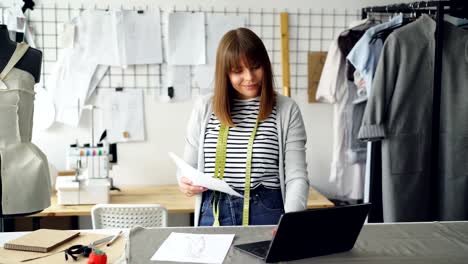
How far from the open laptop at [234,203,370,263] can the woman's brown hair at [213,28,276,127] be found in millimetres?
595

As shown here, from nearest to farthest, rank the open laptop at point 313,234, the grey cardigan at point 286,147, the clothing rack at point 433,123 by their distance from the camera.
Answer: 1. the open laptop at point 313,234
2. the grey cardigan at point 286,147
3. the clothing rack at point 433,123

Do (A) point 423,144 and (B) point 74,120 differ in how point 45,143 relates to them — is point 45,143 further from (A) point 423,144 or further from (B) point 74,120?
(A) point 423,144

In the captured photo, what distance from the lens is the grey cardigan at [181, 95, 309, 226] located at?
174 cm

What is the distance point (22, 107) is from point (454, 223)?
170 cm

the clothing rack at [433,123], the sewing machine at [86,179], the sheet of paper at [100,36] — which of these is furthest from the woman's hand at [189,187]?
the sheet of paper at [100,36]

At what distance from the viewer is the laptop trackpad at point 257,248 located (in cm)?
133

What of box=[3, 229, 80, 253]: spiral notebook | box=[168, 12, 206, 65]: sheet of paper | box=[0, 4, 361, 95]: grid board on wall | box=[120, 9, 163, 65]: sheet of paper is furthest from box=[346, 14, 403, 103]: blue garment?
box=[3, 229, 80, 253]: spiral notebook

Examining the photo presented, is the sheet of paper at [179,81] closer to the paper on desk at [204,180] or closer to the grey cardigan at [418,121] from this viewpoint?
the grey cardigan at [418,121]

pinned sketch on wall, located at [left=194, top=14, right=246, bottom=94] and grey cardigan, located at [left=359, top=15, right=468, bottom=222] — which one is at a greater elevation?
pinned sketch on wall, located at [left=194, top=14, right=246, bottom=94]

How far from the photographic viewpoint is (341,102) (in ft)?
10.5

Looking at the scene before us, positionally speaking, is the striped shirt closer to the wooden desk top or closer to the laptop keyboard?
the laptop keyboard

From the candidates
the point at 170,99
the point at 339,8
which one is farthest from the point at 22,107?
the point at 339,8

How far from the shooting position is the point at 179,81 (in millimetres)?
3275

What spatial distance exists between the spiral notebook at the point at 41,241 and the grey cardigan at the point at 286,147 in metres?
0.48
